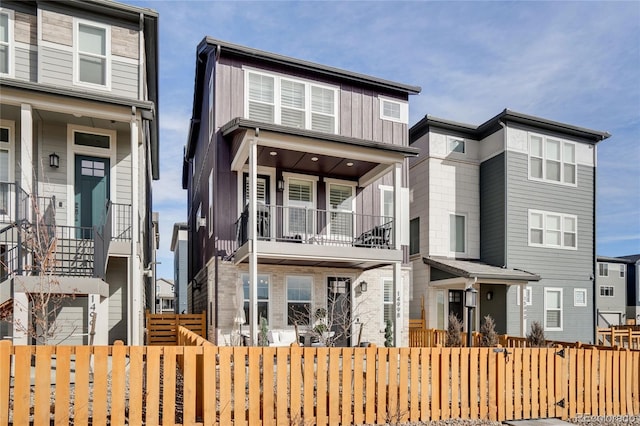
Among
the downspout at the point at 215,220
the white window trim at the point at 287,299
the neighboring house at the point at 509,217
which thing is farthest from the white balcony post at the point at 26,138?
the neighboring house at the point at 509,217

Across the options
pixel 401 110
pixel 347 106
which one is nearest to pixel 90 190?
pixel 347 106

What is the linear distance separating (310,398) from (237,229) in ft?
26.6

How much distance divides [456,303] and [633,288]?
26763 mm

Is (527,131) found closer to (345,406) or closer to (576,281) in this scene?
(576,281)

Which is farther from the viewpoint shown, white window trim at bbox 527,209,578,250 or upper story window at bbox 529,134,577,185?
upper story window at bbox 529,134,577,185

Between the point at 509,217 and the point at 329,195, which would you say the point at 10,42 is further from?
the point at 509,217

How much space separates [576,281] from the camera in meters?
19.5

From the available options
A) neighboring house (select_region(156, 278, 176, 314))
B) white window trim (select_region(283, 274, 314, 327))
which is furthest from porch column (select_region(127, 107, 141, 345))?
neighboring house (select_region(156, 278, 176, 314))

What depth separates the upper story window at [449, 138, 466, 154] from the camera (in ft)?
63.2

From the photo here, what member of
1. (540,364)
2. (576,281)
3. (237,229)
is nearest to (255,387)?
(540,364)

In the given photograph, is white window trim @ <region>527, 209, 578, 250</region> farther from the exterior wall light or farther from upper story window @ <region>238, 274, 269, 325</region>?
the exterior wall light

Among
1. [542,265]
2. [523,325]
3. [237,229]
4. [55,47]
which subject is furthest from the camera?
[542,265]

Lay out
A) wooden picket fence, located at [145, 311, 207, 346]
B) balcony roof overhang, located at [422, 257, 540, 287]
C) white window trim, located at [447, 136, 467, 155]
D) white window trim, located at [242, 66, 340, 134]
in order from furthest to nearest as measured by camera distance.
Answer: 1. white window trim, located at [447, 136, 467, 155]
2. balcony roof overhang, located at [422, 257, 540, 287]
3. wooden picket fence, located at [145, 311, 207, 346]
4. white window trim, located at [242, 66, 340, 134]

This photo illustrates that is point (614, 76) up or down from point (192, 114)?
up
